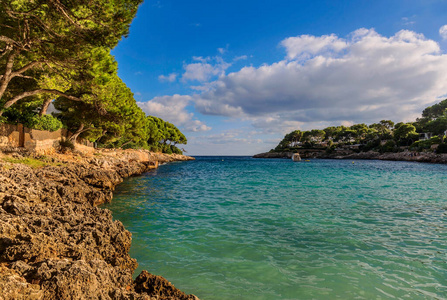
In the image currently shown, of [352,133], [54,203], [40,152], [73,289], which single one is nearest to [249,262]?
[73,289]

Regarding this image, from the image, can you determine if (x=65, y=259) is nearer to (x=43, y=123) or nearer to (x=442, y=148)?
(x=43, y=123)

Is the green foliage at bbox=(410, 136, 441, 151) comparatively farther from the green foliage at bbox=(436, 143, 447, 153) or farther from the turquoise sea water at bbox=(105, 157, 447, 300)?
the turquoise sea water at bbox=(105, 157, 447, 300)

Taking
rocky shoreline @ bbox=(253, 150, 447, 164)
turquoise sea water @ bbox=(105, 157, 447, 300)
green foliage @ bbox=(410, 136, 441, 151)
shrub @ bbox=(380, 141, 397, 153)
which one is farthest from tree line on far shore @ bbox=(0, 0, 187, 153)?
shrub @ bbox=(380, 141, 397, 153)

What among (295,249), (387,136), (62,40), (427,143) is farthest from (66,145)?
(387,136)

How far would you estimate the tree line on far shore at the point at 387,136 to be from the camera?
2968 inches

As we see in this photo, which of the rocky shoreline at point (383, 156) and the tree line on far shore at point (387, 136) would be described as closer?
the rocky shoreline at point (383, 156)

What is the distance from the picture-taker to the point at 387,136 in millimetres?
100625

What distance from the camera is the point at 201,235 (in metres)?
8.16

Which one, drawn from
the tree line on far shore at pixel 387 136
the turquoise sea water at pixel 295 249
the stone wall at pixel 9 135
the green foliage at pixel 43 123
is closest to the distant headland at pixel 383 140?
the tree line on far shore at pixel 387 136

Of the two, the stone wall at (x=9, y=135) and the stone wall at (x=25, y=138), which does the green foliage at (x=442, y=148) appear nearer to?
the stone wall at (x=25, y=138)

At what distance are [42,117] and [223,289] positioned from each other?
89.9ft

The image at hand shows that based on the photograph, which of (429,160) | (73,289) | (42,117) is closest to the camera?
(73,289)

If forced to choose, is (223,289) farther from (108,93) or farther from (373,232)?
(108,93)

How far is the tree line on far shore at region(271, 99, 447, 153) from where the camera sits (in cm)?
7538
